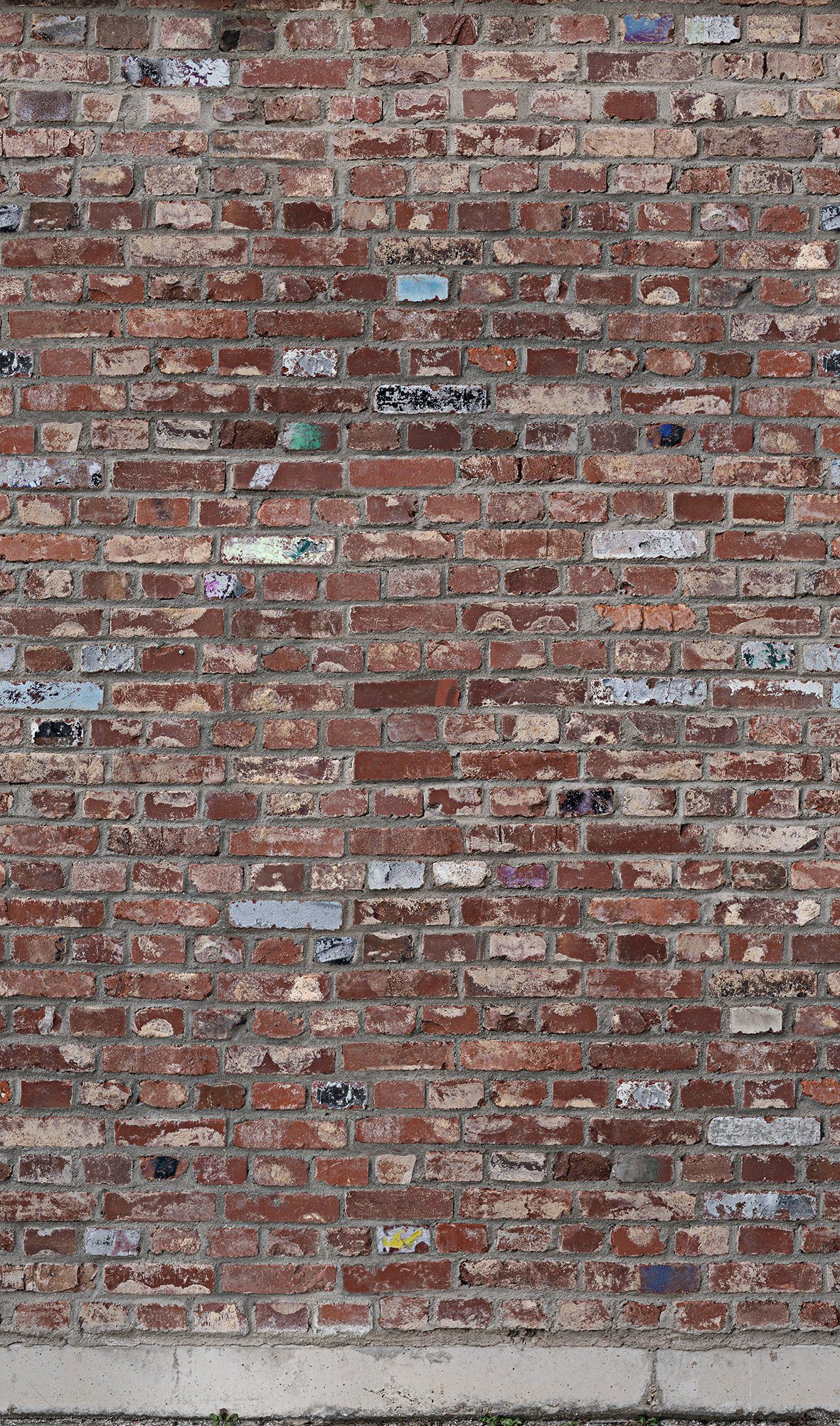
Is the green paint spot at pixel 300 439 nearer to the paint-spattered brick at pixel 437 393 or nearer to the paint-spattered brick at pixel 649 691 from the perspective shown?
the paint-spattered brick at pixel 437 393

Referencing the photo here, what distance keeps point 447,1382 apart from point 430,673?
1.39m

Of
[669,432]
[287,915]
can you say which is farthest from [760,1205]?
[669,432]

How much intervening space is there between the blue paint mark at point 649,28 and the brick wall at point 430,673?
0.01 metres

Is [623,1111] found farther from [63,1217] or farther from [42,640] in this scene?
[42,640]

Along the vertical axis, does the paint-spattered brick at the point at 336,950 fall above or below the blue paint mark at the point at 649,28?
below

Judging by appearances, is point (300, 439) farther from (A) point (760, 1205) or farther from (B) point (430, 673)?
(A) point (760, 1205)

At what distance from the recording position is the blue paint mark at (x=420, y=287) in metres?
2.09

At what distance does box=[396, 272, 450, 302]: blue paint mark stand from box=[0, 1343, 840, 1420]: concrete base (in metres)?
2.08

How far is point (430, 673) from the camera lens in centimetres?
210

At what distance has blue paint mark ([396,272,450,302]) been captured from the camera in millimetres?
2092

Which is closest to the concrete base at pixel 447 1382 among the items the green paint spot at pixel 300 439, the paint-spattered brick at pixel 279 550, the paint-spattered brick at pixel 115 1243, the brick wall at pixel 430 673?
the brick wall at pixel 430 673

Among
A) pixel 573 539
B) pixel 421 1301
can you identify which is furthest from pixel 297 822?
pixel 421 1301

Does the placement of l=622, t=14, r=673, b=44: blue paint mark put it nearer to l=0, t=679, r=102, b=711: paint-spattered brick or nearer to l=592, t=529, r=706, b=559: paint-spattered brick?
l=592, t=529, r=706, b=559: paint-spattered brick

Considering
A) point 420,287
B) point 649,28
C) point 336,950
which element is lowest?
point 336,950
